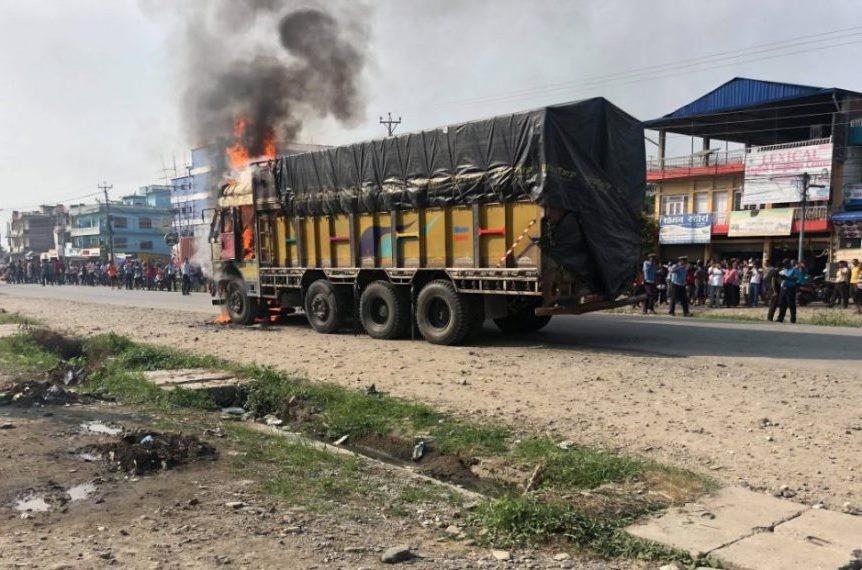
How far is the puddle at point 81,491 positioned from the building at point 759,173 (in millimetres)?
27620

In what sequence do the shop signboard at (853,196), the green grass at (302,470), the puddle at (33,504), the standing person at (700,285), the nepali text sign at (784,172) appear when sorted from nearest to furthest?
the puddle at (33,504)
the green grass at (302,470)
the standing person at (700,285)
the shop signboard at (853,196)
the nepali text sign at (784,172)

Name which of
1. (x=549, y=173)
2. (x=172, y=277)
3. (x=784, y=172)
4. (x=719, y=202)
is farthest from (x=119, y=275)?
(x=549, y=173)

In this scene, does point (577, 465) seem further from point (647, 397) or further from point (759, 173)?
point (759, 173)

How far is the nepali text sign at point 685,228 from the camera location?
110 ft

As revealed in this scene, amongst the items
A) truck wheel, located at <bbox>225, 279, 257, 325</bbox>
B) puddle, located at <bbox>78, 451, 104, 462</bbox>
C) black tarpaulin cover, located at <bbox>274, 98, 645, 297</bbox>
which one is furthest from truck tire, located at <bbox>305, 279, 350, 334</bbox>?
puddle, located at <bbox>78, 451, 104, 462</bbox>

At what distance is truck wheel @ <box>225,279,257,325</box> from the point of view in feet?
48.4

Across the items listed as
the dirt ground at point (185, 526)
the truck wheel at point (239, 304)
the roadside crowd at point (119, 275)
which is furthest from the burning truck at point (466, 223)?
the roadside crowd at point (119, 275)

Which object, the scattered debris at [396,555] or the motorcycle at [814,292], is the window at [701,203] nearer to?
the motorcycle at [814,292]

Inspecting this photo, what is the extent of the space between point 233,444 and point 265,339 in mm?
6730

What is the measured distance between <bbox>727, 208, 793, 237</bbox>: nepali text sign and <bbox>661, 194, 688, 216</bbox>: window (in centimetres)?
322

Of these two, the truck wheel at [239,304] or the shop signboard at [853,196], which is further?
the shop signboard at [853,196]

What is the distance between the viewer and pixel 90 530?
377 centimetres

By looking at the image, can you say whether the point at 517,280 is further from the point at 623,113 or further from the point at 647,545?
the point at 647,545

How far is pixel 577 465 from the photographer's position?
15.5 feet
